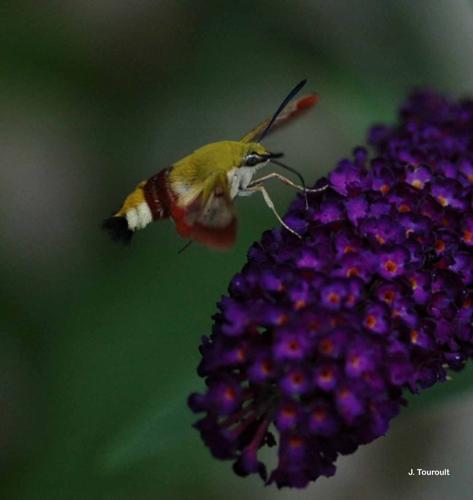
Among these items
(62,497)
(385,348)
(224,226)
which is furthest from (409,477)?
(224,226)

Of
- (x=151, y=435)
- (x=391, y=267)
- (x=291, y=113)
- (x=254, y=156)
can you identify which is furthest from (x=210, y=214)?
(x=151, y=435)

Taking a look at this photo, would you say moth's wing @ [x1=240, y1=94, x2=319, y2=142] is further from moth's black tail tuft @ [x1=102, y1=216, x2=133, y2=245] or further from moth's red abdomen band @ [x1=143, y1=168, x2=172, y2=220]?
moth's black tail tuft @ [x1=102, y1=216, x2=133, y2=245]

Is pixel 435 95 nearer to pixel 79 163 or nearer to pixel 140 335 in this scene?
pixel 140 335

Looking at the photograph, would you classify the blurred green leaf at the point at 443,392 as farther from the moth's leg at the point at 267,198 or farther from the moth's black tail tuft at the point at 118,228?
the moth's black tail tuft at the point at 118,228

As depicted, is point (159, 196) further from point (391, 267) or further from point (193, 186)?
point (391, 267)

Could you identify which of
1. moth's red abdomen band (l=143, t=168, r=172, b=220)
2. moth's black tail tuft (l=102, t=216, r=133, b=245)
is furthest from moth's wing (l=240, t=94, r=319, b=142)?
moth's black tail tuft (l=102, t=216, r=133, b=245)
